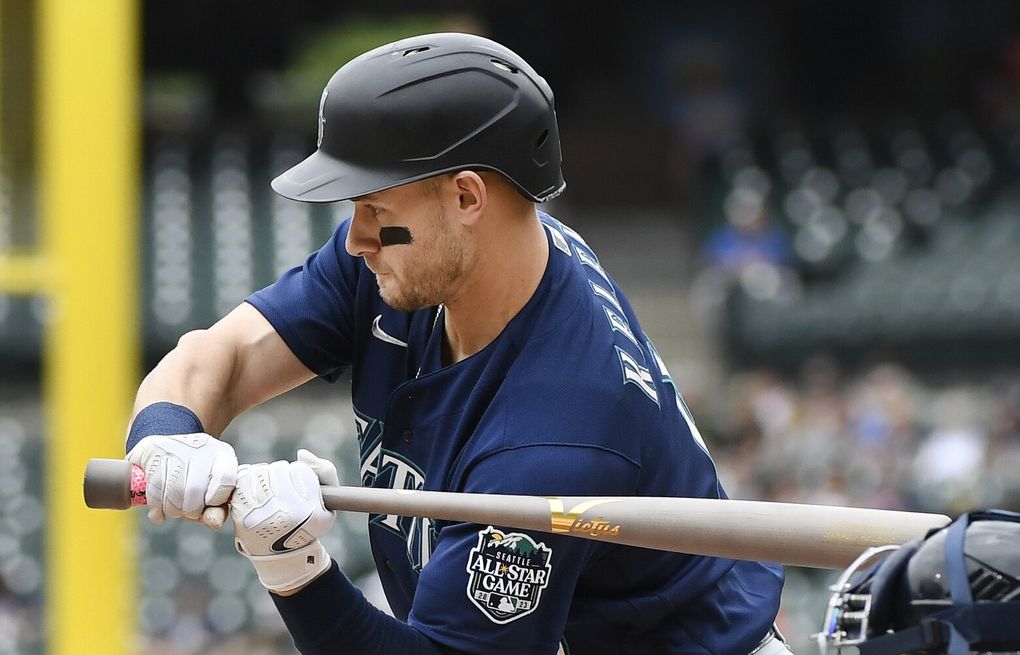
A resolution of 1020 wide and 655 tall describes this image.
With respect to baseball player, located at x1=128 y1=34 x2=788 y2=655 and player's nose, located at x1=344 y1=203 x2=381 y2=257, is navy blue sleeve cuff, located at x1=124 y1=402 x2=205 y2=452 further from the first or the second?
player's nose, located at x1=344 y1=203 x2=381 y2=257

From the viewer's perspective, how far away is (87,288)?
4.14 meters

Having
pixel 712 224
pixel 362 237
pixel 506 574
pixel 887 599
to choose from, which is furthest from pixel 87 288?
pixel 712 224

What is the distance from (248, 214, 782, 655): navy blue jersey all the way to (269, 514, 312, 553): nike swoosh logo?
198mm

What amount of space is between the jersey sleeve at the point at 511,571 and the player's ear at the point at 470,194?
0.34m

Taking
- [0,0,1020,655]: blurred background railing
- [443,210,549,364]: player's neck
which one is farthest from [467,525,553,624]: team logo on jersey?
[0,0,1020,655]: blurred background railing

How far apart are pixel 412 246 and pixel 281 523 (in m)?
0.44

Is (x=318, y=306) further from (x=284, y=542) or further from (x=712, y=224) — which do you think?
(x=712, y=224)

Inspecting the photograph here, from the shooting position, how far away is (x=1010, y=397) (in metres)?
8.29

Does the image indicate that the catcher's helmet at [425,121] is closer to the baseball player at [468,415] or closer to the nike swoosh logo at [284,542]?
the baseball player at [468,415]

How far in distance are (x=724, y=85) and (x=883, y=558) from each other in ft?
40.5

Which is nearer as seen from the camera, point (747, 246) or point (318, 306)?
point (318, 306)

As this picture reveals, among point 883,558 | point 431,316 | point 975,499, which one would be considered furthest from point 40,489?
point 883,558

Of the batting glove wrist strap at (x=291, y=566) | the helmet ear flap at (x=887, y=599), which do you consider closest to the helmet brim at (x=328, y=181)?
the batting glove wrist strap at (x=291, y=566)

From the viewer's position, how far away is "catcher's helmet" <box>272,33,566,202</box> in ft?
7.19
